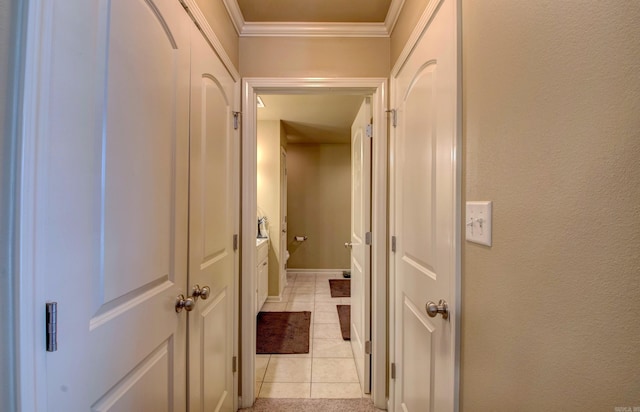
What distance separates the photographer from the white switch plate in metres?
0.75

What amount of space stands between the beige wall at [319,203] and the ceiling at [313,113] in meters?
0.53

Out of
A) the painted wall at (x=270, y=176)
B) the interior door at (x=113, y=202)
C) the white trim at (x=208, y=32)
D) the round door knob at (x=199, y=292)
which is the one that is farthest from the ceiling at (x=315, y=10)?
the painted wall at (x=270, y=176)

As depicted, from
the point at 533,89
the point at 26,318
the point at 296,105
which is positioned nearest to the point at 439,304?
the point at 533,89

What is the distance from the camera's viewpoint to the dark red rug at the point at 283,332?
7.98 ft

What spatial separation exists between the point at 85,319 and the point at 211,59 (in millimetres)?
1183

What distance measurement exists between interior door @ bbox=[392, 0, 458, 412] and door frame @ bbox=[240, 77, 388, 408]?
0.49 feet

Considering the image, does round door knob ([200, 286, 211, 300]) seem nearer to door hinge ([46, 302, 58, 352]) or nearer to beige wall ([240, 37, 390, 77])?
door hinge ([46, 302, 58, 352])

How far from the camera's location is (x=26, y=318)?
0.46 metres

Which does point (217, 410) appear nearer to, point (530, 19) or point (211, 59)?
point (211, 59)

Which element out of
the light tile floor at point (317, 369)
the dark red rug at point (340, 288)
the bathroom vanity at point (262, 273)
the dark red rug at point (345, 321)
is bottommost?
the light tile floor at point (317, 369)

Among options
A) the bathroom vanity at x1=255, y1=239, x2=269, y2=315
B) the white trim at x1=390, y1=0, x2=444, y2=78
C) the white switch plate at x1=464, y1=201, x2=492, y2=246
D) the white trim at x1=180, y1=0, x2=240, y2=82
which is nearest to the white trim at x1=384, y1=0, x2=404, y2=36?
the white trim at x1=390, y1=0, x2=444, y2=78

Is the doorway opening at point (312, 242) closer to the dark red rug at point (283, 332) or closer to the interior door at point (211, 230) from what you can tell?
the dark red rug at point (283, 332)

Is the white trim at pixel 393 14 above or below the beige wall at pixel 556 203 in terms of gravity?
above

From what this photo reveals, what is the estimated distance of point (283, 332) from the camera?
8.96 ft
